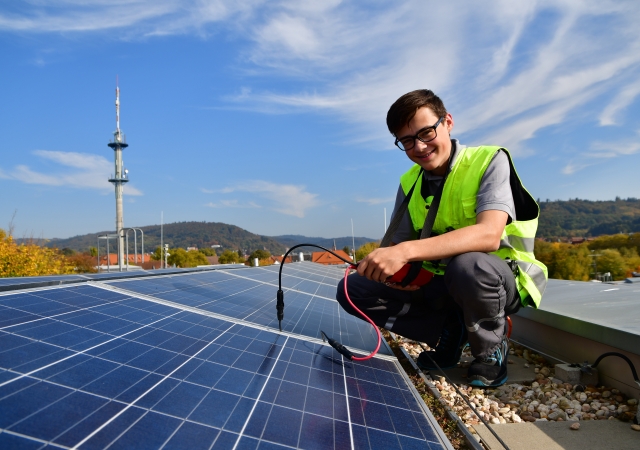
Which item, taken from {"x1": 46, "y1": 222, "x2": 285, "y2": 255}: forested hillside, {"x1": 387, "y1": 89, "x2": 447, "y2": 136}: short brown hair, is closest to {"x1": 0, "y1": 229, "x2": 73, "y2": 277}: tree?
{"x1": 387, "y1": 89, "x2": 447, "y2": 136}: short brown hair

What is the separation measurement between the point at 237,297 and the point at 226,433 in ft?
8.05

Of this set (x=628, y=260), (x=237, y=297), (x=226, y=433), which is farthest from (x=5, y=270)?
(x=628, y=260)

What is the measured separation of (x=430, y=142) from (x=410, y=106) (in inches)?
10.6

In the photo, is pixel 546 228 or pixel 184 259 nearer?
pixel 184 259

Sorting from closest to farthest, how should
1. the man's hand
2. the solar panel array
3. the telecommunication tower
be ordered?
the solar panel array → the man's hand → the telecommunication tower

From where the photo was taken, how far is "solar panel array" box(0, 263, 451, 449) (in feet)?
4.16

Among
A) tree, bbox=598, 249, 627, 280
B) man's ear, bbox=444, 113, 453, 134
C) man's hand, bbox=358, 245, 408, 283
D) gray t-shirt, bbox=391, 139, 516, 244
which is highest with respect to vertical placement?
man's ear, bbox=444, 113, 453, 134

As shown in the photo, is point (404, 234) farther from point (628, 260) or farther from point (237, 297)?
point (628, 260)

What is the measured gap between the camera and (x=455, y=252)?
2465 millimetres

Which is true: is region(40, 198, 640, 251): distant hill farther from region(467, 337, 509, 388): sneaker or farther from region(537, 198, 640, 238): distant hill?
region(467, 337, 509, 388): sneaker

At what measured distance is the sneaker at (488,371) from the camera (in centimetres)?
289

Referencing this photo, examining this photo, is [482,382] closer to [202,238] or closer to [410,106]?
[410,106]

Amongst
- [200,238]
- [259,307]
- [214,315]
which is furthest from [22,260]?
[200,238]

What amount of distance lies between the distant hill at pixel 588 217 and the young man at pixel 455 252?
123 meters
